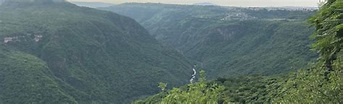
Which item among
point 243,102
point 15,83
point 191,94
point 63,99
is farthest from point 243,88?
point 15,83

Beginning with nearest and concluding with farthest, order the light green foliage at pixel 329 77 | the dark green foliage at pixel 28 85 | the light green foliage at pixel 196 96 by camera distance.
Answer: the light green foliage at pixel 329 77 → the light green foliage at pixel 196 96 → the dark green foliage at pixel 28 85

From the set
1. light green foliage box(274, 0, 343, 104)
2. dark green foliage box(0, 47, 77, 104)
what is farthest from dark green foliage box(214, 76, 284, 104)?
dark green foliage box(0, 47, 77, 104)

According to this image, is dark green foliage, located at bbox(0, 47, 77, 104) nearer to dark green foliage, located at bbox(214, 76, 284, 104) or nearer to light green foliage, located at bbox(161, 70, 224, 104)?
dark green foliage, located at bbox(214, 76, 284, 104)

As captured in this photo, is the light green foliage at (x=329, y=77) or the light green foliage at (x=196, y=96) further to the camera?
the light green foliage at (x=196, y=96)

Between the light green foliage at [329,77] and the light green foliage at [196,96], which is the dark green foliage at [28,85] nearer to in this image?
the light green foliage at [196,96]

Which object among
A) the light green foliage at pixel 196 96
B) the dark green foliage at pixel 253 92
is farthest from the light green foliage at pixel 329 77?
the dark green foliage at pixel 253 92

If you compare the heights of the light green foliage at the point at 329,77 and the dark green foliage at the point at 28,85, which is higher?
the light green foliage at the point at 329,77

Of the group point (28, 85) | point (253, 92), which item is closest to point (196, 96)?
point (253, 92)

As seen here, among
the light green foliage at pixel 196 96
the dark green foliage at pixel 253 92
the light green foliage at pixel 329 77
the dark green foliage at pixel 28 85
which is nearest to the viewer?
the light green foliage at pixel 329 77

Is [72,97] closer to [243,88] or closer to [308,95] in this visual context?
[243,88]

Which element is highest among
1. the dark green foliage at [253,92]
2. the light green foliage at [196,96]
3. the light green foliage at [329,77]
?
the light green foliage at [329,77]

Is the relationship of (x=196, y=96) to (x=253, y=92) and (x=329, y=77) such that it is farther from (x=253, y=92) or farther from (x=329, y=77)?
(x=253, y=92)
